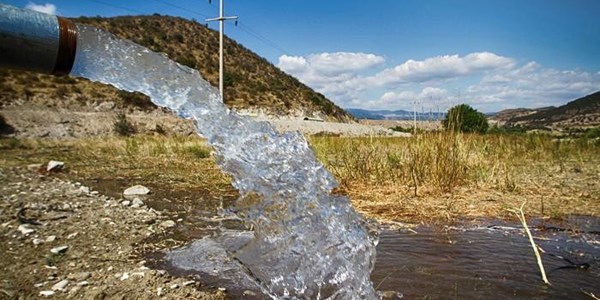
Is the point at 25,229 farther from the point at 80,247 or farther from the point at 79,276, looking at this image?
the point at 79,276

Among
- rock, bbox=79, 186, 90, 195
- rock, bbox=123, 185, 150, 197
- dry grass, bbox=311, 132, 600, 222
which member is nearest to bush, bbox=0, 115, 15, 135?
rock, bbox=79, 186, 90, 195

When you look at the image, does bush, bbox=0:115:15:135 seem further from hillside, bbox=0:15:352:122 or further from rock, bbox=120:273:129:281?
rock, bbox=120:273:129:281

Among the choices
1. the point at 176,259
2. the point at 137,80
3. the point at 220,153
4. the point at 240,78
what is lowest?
the point at 176,259

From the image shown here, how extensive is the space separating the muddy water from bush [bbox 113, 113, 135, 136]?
1904cm

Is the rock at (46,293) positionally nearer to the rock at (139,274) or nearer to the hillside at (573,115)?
the rock at (139,274)

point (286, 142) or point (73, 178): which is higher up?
point (286, 142)

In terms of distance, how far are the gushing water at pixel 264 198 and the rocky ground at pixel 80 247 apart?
1.16 ft

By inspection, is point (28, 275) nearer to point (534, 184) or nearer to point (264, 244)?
point (264, 244)

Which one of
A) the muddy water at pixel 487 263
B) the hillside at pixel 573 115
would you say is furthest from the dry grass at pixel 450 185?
the hillside at pixel 573 115

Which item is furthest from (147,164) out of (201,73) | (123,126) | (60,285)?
(201,73)

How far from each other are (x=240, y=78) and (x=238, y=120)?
38.3 meters

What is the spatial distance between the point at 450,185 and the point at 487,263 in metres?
2.65

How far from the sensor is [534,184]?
574 centimetres

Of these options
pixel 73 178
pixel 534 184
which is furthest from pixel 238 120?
pixel 534 184
